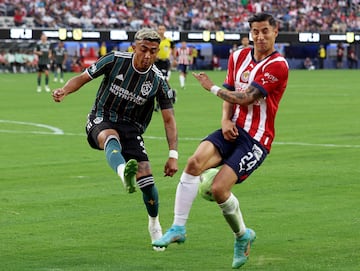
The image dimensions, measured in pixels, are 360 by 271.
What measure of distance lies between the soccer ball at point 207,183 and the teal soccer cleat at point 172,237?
1.22 feet

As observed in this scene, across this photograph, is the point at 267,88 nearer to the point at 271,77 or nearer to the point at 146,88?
the point at 271,77

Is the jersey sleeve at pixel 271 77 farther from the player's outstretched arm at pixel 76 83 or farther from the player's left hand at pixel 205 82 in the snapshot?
the player's outstretched arm at pixel 76 83

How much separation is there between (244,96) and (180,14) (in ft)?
198

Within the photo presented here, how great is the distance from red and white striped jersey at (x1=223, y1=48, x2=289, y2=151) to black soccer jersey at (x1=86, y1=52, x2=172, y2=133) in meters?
0.94

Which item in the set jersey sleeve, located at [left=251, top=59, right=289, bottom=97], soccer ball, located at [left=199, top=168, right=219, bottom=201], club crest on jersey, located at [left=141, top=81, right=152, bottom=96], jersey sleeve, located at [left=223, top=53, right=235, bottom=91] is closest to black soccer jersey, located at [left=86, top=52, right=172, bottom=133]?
club crest on jersey, located at [left=141, top=81, right=152, bottom=96]

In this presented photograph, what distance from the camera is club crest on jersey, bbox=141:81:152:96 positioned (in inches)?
400

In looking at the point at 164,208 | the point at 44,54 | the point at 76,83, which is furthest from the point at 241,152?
the point at 44,54

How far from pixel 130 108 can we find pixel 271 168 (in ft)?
22.0

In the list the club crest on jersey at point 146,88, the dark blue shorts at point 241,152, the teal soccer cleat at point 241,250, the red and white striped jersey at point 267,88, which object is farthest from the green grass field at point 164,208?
the club crest on jersey at point 146,88

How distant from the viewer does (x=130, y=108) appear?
10297 millimetres

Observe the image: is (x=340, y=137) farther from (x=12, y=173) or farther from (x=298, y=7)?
(x=298, y=7)

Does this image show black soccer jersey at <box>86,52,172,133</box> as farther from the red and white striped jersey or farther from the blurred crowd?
the blurred crowd

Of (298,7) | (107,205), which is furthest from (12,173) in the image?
(298,7)

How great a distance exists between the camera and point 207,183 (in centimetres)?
933
